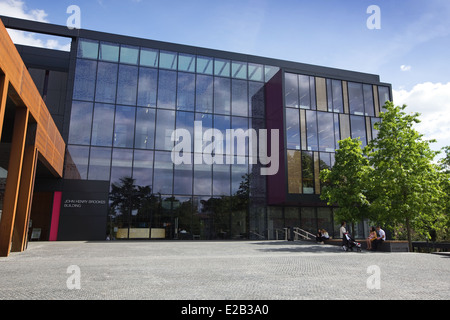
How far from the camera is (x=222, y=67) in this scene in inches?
1194

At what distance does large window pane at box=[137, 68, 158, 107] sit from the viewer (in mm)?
27484

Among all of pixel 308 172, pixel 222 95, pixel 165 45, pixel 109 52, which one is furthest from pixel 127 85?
pixel 308 172

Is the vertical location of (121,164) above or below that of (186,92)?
below

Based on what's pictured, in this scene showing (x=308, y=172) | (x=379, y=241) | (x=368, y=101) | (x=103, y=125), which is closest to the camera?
(x=379, y=241)

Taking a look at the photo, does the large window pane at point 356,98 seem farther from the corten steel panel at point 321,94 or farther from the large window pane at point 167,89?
the large window pane at point 167,89

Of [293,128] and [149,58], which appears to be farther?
[149,58]

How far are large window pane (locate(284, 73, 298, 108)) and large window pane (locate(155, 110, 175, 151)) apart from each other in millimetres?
9766

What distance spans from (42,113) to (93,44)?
13986mm

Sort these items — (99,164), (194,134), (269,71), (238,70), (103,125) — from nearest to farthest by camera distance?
(99,164) < (103,125) < (194,134) < (238,70) < (269,71)

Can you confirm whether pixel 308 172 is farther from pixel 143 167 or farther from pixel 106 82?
pixel 106 82

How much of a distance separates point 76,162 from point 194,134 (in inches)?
370

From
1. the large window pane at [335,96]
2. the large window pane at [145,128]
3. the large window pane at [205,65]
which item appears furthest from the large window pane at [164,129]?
the large window pane at [335,96]
